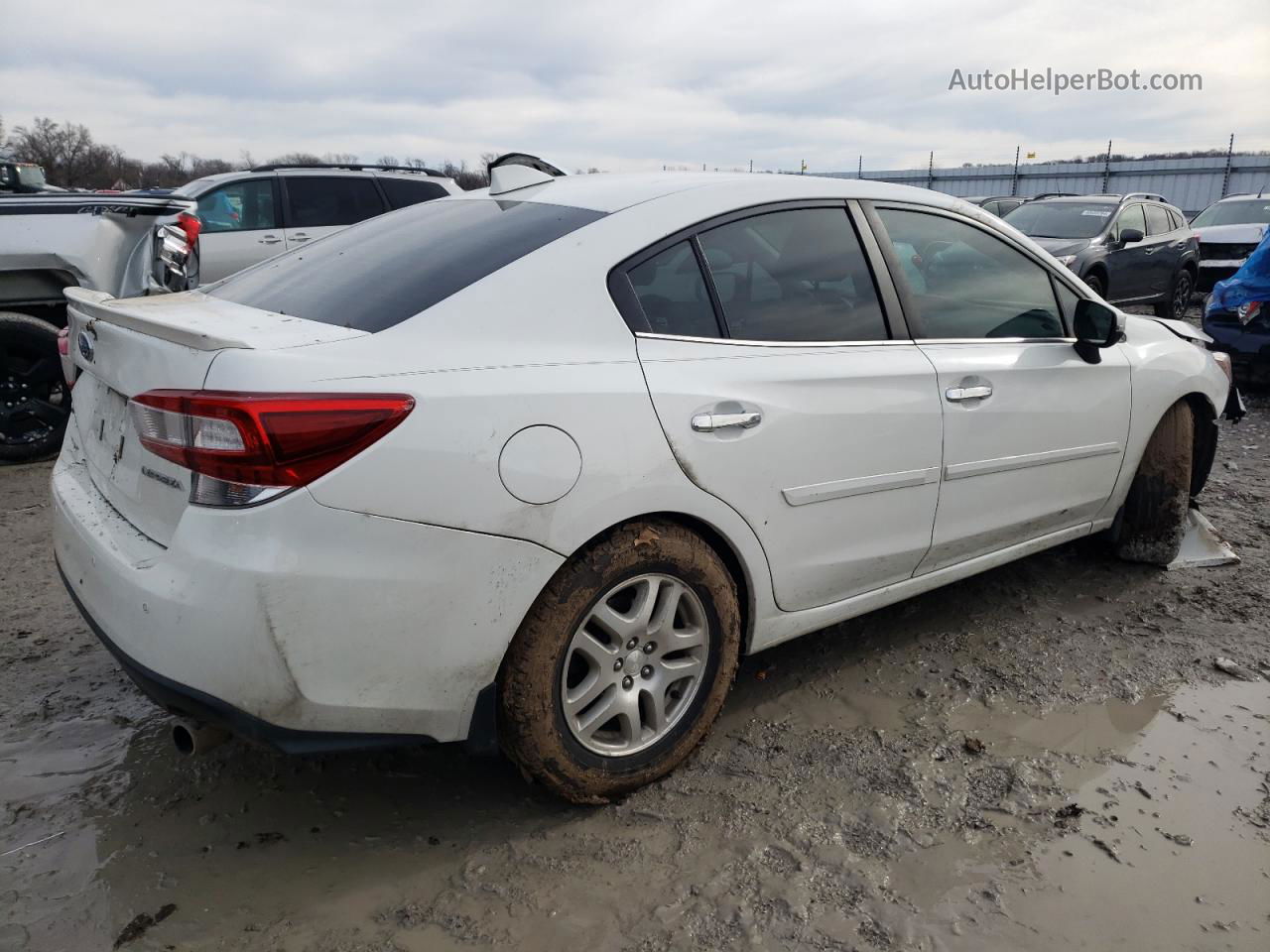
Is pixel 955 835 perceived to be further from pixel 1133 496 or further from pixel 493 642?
pixel 1133 496

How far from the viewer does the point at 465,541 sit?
2.00 meters

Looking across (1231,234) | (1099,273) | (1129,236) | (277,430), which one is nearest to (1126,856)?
(277,430)

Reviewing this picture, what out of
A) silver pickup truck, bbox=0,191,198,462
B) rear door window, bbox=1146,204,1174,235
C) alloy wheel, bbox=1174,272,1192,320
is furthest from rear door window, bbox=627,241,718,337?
alloy wheel, bbox=1174,272,1192,320

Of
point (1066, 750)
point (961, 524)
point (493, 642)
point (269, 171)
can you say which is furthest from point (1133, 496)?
point (269, 171)

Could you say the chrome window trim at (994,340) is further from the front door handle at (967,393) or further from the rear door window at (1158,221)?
the rear door window at (1158,221)

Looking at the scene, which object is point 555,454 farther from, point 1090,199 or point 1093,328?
point 1090,199

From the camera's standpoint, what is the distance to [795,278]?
2.77 m

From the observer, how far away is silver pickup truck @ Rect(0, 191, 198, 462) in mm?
5504

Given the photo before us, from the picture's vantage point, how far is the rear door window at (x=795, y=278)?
261 centimetres

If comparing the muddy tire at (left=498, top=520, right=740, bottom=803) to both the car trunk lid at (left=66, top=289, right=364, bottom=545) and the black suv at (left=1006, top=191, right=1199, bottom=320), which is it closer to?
the car trunk lid at (left=66, top=289, right=364, bottom=545)

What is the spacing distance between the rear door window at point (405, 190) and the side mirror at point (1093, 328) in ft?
23.7

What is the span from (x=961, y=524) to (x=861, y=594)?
1.53ft

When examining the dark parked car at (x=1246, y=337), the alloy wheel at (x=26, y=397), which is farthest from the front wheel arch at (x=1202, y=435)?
the alloy wheel at (x=26, y=397)

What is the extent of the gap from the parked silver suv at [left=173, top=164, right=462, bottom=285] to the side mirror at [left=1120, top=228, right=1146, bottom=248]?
24.9 ft
